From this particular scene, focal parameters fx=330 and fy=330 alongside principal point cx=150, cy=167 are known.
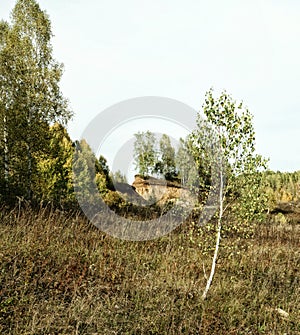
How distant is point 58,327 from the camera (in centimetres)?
342

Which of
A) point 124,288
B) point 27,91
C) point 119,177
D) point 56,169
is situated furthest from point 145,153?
point 56,169

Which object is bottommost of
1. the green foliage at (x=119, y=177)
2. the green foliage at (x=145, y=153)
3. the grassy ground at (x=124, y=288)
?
the grassy ground at (x=124, y=288)

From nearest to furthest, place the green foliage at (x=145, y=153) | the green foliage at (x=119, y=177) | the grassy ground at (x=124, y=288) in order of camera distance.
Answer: the grassy ground at (x=124, y=288)
the green foliage at (x=145, y=153)
the green foliage at (x=119, y=177)

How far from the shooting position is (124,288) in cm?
464

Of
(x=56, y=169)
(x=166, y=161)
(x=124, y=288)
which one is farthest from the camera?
(x=56, y=169)

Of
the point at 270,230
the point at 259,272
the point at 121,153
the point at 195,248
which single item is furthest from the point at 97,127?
the point at 270,230

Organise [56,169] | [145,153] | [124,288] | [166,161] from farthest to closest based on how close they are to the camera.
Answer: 1. [56,169]
2. [166,161]
3. [145,153]
4. [124,288]

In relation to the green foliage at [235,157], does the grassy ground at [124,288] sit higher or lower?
lower

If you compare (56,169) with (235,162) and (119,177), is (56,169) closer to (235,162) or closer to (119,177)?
(119,177)

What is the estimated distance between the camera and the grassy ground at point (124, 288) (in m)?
3.75

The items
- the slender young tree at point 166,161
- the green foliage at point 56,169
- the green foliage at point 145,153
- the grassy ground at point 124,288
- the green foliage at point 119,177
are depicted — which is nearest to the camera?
the grassy ground at point 124,288

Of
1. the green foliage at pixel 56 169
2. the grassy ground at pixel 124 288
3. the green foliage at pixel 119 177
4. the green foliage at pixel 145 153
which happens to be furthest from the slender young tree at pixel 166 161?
the grassy ground at pixel 124 288

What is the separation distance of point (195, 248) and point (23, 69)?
9.16 metres

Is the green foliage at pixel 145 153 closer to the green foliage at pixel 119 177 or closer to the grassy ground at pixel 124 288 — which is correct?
the green foliage at pixel 119 177
